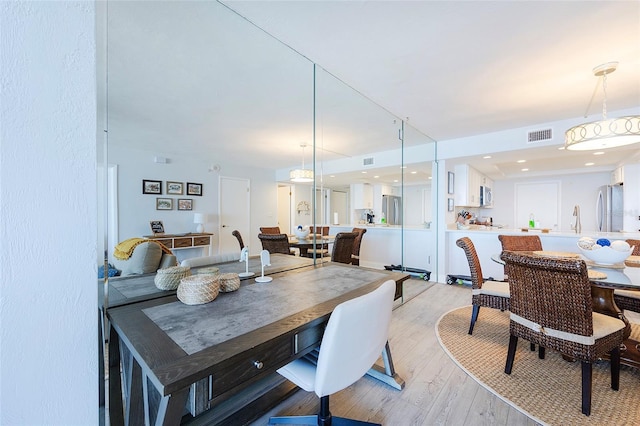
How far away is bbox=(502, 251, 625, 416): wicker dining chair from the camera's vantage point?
1.53 meters

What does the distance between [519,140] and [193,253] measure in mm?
4398

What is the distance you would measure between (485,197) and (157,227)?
269 inches

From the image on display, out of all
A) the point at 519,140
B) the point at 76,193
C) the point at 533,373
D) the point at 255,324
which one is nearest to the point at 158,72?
the point at 76,193

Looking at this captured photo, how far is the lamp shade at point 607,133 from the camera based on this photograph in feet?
6.60

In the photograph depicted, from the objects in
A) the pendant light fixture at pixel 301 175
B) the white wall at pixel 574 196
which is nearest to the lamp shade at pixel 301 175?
the pendant light fixture at pixel 301 175

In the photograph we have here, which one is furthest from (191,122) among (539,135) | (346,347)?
(539,135)

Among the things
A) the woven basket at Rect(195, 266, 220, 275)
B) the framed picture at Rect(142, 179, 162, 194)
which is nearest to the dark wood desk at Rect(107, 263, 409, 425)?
the woven basket at Rect(195, 266, 220, 275)

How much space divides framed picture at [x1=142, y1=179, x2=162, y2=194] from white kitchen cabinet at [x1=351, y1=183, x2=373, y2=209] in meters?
3.35

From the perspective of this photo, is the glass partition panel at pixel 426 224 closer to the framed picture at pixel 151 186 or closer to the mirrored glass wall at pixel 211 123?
the mirrored glass wall at pixel 211 123

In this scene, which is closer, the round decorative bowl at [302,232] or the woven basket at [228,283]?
the woven basket at [228,283]

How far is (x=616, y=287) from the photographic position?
1630mm

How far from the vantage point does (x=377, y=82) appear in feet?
8.20

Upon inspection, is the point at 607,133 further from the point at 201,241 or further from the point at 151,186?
the point at 151,186

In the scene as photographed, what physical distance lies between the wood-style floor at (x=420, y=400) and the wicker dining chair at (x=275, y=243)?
41.6 inches
